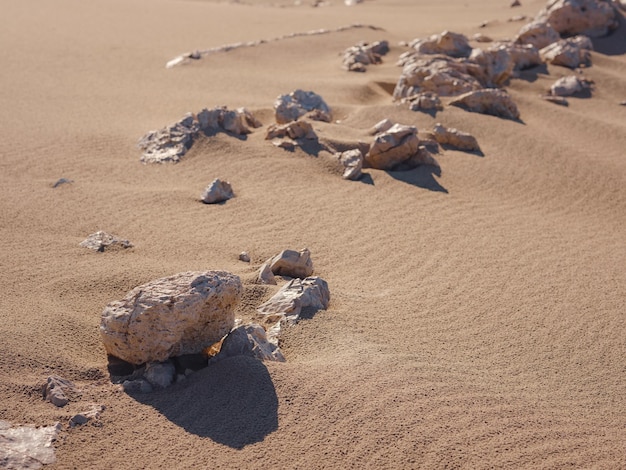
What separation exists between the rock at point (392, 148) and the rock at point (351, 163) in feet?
0.54

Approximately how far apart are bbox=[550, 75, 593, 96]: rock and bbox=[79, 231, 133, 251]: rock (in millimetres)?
6856

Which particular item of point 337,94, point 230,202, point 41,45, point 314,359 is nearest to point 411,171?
point 230,202

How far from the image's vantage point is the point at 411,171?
23.6 feet

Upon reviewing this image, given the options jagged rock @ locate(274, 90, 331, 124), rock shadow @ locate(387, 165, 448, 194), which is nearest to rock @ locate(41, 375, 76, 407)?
rock shadow @ locate(387, 165, 448, 194)

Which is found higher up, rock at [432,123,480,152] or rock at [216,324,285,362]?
rock at [216,324,285,362]

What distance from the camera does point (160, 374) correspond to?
3664mm

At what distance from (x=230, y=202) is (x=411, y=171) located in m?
1.92

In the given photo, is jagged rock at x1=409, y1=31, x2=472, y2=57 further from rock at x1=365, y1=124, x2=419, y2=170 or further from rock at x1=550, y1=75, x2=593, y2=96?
rock at x1=365, y1=124, x2=419, y2=170

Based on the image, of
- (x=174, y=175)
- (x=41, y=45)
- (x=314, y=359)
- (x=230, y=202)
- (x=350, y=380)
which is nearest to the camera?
(x=350, y=380)

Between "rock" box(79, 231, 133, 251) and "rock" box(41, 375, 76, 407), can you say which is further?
"rock" box(79, 231, 133, 251)

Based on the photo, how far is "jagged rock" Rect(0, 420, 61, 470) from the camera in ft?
10.3

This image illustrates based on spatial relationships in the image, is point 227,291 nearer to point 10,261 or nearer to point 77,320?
point 77,320

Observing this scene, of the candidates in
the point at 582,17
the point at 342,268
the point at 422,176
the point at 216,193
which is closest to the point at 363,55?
the point at 582,17

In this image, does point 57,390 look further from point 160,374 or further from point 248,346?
point 248,346
